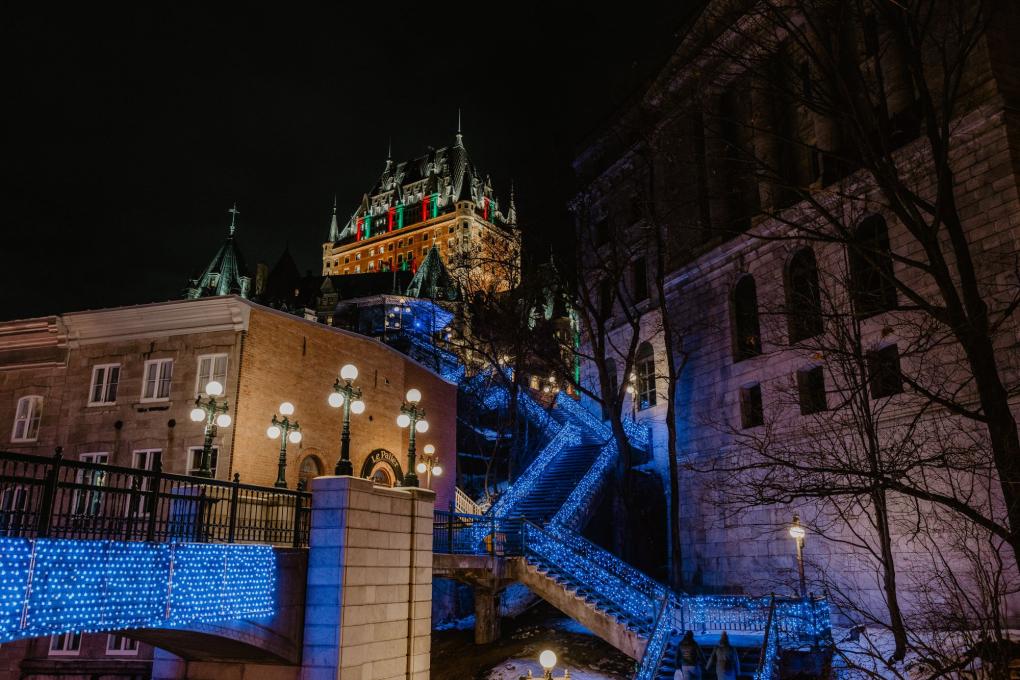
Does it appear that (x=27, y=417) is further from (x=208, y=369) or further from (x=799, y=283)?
(x=799, y=283)

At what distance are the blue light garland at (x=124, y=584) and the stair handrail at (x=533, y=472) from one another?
14.7 meters

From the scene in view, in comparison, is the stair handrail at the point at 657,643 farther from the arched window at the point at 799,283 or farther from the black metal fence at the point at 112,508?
the arched window at the point at 799,283

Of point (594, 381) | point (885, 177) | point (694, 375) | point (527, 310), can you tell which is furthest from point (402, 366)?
point (885, 177)

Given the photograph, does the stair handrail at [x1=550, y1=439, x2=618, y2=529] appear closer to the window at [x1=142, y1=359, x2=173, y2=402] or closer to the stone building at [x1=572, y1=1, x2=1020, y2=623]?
the stone building at [x1=572, y1=1, x2=1020, y2=623]

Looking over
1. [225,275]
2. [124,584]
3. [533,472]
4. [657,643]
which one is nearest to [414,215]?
[225,275]

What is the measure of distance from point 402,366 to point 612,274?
30.1 ft

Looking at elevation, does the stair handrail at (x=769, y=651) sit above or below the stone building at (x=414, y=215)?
below

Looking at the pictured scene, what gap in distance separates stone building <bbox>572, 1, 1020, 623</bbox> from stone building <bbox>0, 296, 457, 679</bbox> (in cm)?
1039

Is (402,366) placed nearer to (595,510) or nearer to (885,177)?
(595,510)

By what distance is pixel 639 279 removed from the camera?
120ft

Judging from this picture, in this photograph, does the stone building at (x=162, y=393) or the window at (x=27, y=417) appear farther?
the window at (x=27, y=417)

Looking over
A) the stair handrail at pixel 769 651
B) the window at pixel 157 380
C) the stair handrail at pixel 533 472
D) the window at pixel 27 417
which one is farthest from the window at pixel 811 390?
the window at pixel 27 417

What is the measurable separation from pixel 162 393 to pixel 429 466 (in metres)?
9.41

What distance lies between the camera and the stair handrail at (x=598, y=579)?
20.1m
